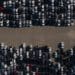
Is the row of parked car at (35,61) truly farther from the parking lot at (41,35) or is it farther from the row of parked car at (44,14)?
the row of parked car at (44,14)

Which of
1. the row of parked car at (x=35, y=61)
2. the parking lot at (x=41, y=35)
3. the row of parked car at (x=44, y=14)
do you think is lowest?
the row of parked car at (x=35, y=61)

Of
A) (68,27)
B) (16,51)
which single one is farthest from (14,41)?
(68,27)

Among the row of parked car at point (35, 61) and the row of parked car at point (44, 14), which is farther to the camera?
the row of parked car at point (44, 14)

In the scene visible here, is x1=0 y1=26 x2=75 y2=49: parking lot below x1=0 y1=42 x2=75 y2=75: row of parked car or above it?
above

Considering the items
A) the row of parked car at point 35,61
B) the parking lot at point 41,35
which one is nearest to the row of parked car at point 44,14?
the parking lot at point 41,35

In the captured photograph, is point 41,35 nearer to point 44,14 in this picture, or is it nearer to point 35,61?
point 44,14

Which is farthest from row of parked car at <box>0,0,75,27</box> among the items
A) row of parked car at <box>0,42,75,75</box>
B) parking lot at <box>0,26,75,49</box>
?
row of parked car at <box>0,42,75,75</box>

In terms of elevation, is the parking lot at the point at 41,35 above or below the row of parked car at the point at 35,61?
above

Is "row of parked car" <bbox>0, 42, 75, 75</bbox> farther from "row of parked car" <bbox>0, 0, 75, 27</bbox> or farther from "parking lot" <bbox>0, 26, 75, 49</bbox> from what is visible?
"row of parked car" <bbox>0, 0, 75, 27</bbox>
